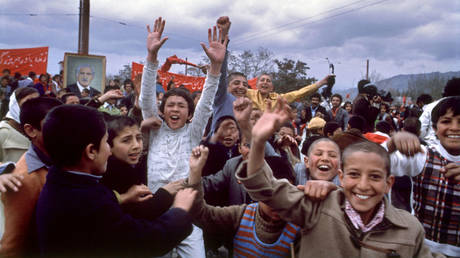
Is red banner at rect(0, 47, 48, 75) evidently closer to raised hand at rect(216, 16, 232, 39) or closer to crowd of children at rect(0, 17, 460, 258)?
→ crowd of children at rect(0, 17, 460, 258)

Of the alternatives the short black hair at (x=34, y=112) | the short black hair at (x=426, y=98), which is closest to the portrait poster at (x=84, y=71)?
the short black hair at (x=34, y=112)

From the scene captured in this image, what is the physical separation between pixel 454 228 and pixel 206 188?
1.74m

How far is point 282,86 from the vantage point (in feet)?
100

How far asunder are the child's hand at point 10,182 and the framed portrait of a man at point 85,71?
7374 mm

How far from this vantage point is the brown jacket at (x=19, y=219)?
1.74 meters

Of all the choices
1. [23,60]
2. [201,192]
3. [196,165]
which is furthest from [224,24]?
[23,60]

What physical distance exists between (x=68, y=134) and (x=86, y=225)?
0.40m

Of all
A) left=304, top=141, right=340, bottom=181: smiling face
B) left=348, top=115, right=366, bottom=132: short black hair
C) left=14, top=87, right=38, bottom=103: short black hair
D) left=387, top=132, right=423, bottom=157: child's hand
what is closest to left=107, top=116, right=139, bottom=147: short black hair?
left=304, top=141, right=340, bottom=181: smiling face

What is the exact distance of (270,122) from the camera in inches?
62.0

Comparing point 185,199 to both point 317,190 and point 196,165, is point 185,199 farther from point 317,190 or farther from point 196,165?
point 317,190

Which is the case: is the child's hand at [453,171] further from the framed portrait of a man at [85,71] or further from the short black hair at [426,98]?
the short black hair at [426,98]

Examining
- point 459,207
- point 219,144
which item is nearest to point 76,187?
point 219,144

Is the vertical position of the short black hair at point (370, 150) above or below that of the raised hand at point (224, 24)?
below

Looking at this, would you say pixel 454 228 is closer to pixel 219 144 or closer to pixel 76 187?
pixel 219 144
